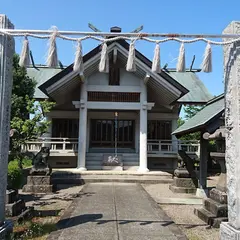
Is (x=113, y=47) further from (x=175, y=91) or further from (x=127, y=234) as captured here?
(x=127, y=234)

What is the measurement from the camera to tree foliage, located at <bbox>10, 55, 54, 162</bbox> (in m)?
9.60

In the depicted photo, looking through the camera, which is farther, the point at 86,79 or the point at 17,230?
the point at 86,79

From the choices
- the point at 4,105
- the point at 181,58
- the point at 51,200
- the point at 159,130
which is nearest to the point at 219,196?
the point at 181,58

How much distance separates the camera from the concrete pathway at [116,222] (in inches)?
187

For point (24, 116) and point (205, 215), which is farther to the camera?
point (24, 116)

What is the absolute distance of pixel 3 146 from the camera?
167 inches

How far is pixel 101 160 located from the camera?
1616 centimetres

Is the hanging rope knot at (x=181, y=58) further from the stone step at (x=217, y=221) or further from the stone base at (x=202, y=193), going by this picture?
the stone base at (x=202, y=193)

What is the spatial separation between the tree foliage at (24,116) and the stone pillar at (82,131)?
9.87ft

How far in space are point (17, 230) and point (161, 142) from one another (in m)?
14.2

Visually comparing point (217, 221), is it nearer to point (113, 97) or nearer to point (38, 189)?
point (38, 189)

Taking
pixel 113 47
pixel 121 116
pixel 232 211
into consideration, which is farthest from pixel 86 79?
pixel 232 211

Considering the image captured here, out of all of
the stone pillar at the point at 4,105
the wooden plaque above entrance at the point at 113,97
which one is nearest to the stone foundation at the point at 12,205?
the stone pillar at the point at 4,105

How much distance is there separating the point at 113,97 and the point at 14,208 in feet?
36.2
